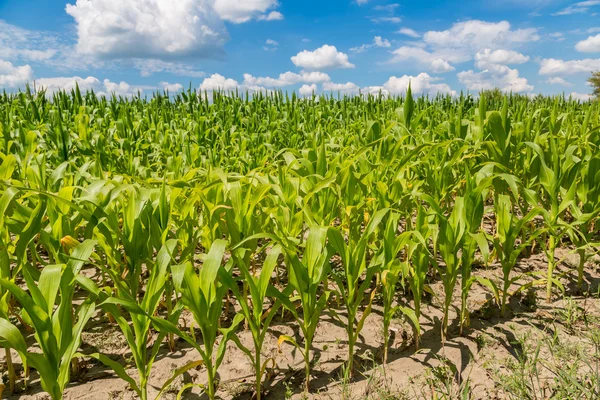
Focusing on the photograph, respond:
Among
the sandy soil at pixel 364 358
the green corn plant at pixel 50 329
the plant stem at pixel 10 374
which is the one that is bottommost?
the sandy soil at pixel 364 358

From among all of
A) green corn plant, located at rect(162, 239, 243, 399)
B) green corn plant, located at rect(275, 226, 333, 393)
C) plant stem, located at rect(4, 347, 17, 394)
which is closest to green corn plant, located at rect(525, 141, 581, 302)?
green corn plant, located at rect(275, 226, 333, 393)

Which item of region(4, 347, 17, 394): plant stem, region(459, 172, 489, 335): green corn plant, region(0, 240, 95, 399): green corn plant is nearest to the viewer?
region(0, 240, 95, 399): green corn plant

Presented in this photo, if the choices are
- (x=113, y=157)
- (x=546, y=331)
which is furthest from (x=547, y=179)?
(x=113, y=157)

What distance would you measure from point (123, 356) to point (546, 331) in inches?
74.3

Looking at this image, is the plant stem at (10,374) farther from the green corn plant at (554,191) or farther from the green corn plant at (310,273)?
the green corn plant at (554,191)

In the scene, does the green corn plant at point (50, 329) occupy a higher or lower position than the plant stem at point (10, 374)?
higher

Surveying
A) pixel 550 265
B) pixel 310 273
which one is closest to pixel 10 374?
pixel 310 273

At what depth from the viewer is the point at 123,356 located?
70.9 inches

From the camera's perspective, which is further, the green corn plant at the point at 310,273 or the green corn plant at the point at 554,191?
the green corn plant at the point at 554,191

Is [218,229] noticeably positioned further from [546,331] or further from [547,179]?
[547,179]

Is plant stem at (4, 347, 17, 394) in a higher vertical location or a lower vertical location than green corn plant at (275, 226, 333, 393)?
lower

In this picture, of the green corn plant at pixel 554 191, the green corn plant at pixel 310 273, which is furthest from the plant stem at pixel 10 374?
the green corn plant at pixel 554 191

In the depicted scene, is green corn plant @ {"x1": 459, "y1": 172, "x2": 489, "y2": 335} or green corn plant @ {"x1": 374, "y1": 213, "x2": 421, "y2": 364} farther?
green corn plant @ {"x1": 459, "y1": 172, "x2": 489, "y2": 335}

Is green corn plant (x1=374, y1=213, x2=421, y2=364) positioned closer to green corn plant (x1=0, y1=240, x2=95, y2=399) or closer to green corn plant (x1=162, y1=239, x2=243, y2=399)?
green corn plant (x1=162, y1=239, x2=243, y2=399)
